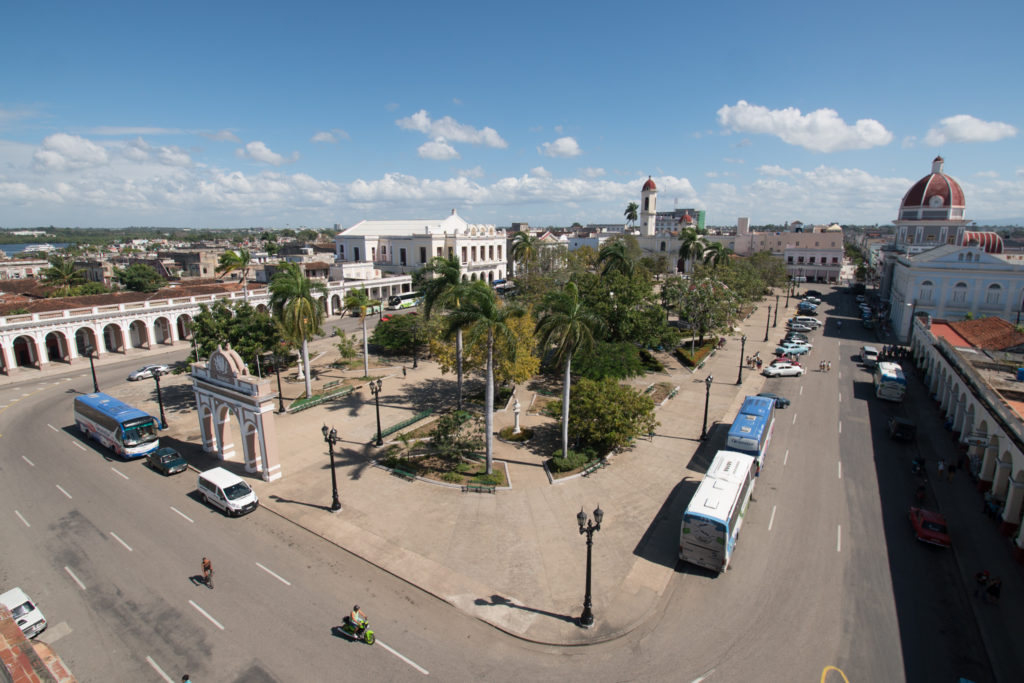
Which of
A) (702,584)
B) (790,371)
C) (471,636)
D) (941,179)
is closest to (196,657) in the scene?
(471,636)

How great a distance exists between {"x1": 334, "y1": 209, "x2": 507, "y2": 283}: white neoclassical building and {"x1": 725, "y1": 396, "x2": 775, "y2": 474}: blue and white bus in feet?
187

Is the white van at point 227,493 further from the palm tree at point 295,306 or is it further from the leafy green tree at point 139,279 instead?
the leafy green tree at point 139,279

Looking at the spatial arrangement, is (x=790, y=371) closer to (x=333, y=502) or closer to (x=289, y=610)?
(x=333, y=502)

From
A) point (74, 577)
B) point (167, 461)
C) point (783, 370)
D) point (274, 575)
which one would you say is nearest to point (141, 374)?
point (167, 461)

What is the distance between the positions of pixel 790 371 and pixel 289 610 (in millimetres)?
40095

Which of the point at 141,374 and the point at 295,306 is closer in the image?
the point at 295,306

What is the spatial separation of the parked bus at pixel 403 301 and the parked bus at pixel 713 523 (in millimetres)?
53476

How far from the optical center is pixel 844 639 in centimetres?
1524

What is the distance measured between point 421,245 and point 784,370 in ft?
183

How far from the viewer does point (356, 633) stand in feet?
48.6

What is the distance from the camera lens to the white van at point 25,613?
1475 cm

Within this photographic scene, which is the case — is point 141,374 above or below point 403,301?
below

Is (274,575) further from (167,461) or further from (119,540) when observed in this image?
(167,461)

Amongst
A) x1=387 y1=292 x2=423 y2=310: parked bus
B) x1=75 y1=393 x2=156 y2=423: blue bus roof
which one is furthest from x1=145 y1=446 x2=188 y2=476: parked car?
x1=387 y1=292 x2=423 y2=310: parked bus
